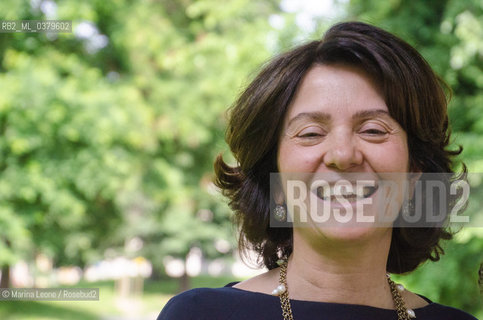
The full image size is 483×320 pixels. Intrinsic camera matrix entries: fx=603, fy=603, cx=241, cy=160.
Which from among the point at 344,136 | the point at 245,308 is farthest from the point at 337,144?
the point at 245,308

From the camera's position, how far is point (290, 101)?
4.84ft

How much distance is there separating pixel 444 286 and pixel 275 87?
8.99ft

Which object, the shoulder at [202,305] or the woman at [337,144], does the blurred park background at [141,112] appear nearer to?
the woman at [337,144]

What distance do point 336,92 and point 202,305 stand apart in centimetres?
59

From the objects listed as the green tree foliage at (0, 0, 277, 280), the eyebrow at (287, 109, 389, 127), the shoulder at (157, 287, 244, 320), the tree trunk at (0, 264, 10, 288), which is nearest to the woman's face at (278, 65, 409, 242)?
the eyebrow at (287, 109, 389, 127)

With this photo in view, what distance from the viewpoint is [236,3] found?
253 inches

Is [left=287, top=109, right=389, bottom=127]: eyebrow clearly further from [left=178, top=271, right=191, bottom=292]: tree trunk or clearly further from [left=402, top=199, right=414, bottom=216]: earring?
[left=178, top=271, right=191, bottom=292]: tree trunk

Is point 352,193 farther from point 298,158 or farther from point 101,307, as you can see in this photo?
point 101,307

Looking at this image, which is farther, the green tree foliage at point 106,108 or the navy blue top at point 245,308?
the green tree foliage at point 106,108

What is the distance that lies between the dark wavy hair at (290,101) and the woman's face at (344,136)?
0.13 feet

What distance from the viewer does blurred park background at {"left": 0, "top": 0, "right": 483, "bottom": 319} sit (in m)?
3.94

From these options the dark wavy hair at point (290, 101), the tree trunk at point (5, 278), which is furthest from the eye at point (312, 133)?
the tree trunk at point (5, 278)

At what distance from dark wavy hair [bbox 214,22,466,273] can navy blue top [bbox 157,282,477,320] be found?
0.30 m

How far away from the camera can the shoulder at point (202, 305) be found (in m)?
1.41
